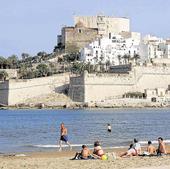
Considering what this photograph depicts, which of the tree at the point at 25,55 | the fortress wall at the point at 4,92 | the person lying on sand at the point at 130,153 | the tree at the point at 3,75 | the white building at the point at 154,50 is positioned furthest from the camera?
the tree at the point at 25,55

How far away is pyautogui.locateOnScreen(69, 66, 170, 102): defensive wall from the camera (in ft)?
192

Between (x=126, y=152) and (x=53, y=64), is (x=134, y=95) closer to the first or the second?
(x=53, y=64)

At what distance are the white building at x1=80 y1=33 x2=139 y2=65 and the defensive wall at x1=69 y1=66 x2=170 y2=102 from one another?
12.8 metres

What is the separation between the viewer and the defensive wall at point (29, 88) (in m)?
59.9

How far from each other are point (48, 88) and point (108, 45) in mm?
18088

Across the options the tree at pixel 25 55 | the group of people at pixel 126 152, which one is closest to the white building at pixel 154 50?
the tree at pixel 25 55

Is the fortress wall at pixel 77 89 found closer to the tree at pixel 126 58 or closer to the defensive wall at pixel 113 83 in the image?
the defensive wall at pixel 113 83

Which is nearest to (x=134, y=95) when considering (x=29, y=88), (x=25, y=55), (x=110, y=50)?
(x=29, y=88)

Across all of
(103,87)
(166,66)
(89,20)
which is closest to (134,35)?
(89,20)

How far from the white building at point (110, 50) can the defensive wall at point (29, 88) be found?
13.6m

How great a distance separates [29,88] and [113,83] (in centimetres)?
843

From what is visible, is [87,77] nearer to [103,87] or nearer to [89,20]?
[103,87]

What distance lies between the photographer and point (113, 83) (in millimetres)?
59812

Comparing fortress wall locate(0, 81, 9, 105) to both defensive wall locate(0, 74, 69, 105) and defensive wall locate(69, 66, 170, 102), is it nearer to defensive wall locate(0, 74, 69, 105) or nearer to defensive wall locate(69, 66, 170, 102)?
defensive wall locate(0, 74, 69, 105)
